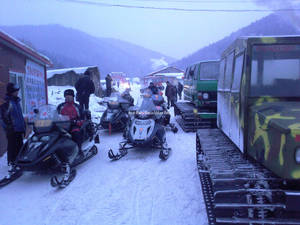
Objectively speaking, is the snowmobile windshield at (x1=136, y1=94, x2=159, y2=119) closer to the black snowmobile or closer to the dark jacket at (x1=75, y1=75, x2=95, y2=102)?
the black snowmobile

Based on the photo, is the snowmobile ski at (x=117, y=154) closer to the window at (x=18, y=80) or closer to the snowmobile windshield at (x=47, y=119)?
the snowmobile windshield at (x=47, y=119)

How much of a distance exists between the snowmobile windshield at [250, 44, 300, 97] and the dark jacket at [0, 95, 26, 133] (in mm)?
4574

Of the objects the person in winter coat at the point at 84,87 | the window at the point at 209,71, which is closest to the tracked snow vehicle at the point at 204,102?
the window at the point at 209,71

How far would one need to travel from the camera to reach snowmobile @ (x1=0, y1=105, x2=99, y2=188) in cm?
464

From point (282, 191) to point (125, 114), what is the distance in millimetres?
7182

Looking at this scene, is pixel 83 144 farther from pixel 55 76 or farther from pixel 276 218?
pixel 55 76

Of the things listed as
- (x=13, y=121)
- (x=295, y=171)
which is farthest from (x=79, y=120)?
(x=295, y=171)

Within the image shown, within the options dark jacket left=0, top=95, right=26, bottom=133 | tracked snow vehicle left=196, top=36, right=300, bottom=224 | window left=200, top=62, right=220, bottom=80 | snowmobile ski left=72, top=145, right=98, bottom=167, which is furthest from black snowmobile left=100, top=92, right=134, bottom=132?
tracked snow vehicle left=196, top=36, right=300, bottom=224

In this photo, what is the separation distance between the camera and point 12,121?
210 inches

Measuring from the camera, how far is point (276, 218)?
2.61 meters

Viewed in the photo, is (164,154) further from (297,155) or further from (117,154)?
(297,155)

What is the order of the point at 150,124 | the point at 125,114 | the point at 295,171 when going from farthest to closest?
1. the point at 125,114
2. the point at 150,124
3. the point at 295,171

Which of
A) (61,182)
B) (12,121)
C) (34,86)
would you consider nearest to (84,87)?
(34,86)

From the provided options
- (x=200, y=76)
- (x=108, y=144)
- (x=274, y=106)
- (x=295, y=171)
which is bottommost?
(x=108, y=144)
